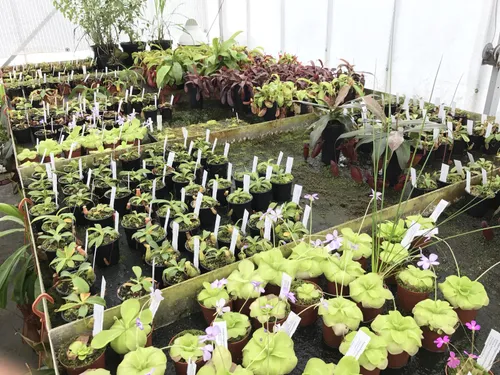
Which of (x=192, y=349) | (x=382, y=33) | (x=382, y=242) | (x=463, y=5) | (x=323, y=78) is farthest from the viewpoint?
(x=382, y=33)

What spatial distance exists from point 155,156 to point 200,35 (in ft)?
13.5

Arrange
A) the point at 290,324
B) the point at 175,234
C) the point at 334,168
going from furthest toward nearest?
the point at 334,168 < the point at 175,234 < the point at 290,324

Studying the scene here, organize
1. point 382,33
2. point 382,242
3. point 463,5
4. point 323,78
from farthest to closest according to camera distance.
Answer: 1. point 382,33
2. point 323,78
3. point 463,5
4. point 382,242

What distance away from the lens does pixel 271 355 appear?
118 centimetres

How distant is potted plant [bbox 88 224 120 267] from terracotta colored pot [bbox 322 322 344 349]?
0.93 m

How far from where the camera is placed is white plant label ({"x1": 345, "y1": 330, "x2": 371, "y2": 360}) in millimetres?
1143

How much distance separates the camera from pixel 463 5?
3312mm

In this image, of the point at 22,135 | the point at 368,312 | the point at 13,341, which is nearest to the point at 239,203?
the point at 368,312

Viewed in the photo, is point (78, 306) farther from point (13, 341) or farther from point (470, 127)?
point (470, 127)

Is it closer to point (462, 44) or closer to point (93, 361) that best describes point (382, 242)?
point (93, 361)

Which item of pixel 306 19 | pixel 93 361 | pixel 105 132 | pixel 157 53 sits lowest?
pixel 93 361

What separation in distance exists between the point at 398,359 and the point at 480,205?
110cm

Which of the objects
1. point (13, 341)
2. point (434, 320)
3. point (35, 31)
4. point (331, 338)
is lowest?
point (13, 341)

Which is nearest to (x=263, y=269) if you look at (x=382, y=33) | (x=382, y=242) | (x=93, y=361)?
(x=382, y=242)
